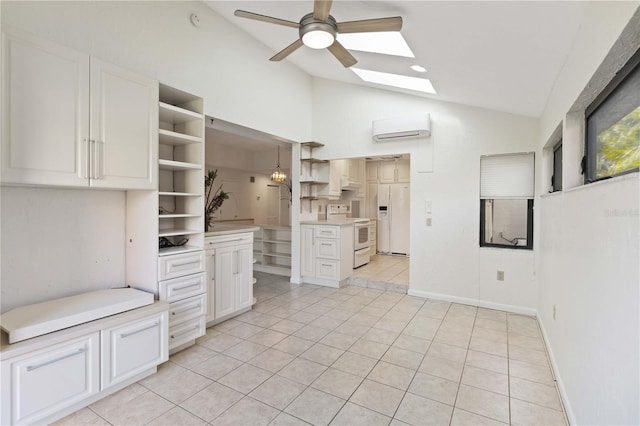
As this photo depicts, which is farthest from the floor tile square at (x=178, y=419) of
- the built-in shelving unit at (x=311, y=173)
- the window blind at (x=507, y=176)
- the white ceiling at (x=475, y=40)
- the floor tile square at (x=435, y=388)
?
the window blind at (x=507, y=176)

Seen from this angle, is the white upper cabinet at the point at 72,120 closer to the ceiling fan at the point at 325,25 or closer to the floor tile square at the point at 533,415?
the ceiling fan at the point at 325,25

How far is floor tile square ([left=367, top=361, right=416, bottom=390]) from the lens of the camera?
7.37ft

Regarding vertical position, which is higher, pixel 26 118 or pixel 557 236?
pixel 26 118

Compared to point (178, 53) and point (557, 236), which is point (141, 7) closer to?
point (178, 53)

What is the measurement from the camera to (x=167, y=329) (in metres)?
2.38

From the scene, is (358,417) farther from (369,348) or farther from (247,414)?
(369,348)

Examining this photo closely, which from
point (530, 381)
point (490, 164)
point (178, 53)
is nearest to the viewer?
point (530, 381)

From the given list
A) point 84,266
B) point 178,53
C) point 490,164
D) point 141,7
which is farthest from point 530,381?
point 141,7

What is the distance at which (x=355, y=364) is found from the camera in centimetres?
251

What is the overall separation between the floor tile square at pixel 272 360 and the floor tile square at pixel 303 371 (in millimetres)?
60

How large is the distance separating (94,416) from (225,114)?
2.94 metres

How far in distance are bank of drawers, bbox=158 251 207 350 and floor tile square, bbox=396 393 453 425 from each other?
1924 mm

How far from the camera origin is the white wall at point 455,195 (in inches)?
146

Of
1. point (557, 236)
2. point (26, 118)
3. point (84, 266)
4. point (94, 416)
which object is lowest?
point (94, 416)
